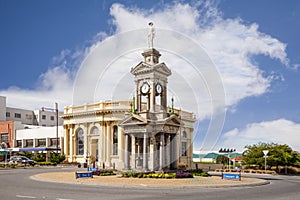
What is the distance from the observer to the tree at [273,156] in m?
50.5

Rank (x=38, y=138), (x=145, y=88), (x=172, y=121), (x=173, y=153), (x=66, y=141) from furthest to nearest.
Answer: (x=38, y=138), (x=66, y=141), (x=145, y=88), (x=173, y=153), (x=172, y=121)

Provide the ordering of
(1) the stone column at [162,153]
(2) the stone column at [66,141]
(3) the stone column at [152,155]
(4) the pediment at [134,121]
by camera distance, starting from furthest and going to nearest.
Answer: (2) the stone column at [66,141], (4) the pediment at [134,121], (1) the stone column at [162,153], (3) the stone column at [152,155]

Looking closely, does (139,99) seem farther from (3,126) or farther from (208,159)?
(3,126)

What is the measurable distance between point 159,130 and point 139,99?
506 cm

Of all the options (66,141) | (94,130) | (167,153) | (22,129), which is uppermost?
(22,129)

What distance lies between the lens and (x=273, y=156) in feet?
167

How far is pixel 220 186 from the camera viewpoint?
87.6 ft

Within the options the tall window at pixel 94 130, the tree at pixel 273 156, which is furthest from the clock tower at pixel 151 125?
the tall window at pixel 94 130

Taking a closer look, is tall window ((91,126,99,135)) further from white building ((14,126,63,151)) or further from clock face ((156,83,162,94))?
clock face ((156,83,162,94))

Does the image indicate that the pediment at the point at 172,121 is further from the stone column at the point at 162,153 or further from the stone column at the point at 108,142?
the stone column at the point at 108,142

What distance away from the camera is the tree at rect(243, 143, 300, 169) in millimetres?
50531

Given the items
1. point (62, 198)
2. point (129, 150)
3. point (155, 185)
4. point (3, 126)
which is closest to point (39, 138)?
point (3, 126)

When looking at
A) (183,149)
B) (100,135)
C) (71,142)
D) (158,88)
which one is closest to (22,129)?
(71,142)

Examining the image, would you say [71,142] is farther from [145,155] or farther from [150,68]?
[150,68]
